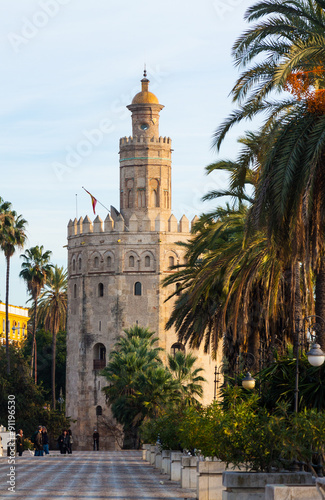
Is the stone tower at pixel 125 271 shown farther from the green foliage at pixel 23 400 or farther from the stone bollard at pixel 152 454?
the stone bollard at pixel 152 454

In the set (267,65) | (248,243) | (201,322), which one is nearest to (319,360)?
(267,65)

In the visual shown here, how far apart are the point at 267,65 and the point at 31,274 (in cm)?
5611

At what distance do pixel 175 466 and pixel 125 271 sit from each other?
44.7 meters

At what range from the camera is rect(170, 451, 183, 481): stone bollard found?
880 inches

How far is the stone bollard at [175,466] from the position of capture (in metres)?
22.4

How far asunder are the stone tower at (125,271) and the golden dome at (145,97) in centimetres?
7

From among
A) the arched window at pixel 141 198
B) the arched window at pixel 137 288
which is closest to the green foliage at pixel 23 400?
the arched window at pixel 137 288

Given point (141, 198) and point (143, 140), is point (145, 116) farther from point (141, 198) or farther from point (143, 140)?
point (141, 198)

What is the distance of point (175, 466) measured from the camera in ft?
73.8

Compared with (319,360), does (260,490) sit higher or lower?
lower

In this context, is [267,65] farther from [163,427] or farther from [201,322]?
[201,322]

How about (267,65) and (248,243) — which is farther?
(248,243)

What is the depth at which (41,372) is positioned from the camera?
267ft

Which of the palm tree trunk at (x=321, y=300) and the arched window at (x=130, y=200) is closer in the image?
the palm tree trunk at (x=321, y=300)
